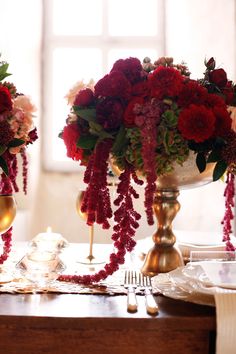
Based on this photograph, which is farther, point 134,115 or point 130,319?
point 134,115

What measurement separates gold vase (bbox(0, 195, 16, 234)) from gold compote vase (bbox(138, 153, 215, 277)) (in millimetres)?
308

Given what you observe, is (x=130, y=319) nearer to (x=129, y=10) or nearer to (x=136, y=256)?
(x=136, y=256)

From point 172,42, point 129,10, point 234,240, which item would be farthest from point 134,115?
point 129,10

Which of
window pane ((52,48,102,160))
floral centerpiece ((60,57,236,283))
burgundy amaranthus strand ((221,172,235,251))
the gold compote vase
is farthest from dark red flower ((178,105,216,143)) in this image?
window pane ((52,48,102,160))

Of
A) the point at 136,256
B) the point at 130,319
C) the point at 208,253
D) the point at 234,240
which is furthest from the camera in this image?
the point at 234,240

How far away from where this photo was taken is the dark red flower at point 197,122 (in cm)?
92

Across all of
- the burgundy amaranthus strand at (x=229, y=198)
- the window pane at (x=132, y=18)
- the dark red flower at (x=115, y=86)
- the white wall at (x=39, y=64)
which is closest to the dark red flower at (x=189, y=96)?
the dark red flower at (x=115, y=86)

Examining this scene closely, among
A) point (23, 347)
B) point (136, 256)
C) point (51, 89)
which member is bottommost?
point (23, 347)

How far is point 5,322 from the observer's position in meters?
0.82

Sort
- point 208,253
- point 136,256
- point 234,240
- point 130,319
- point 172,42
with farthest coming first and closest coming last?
point 172,42, point 234,240, point 136,256, point 208,253, point 130,319

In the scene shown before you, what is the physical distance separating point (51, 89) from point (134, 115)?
6.25 ft

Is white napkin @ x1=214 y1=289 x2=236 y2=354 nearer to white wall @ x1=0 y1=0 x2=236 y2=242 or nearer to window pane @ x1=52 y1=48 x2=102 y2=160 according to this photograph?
white wall @ x1=0 y1=0 x2=236 y2=242

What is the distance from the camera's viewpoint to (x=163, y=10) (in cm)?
280

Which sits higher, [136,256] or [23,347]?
[136,256]
